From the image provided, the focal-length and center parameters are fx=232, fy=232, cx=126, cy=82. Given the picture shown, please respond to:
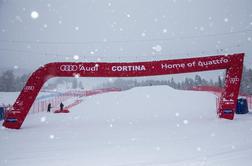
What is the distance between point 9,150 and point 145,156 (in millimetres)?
4600

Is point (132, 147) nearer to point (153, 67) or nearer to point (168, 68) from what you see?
point (153, 67)

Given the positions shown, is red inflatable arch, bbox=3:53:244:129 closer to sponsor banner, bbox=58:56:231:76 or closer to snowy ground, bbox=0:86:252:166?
sponsor banner, bbox=58:56:231:76

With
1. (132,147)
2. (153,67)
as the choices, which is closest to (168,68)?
(153,67)

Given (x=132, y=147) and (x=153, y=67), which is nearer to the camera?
(x=132, y=147)

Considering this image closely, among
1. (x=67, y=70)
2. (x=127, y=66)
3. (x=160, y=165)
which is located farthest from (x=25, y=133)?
(x=160, y=165)

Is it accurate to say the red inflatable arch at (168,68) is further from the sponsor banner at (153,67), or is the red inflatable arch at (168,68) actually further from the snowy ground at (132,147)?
the snowy ground at (132,147)

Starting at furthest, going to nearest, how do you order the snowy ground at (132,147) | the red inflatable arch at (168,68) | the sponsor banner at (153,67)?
the sponsor banner at (153,67) < the red inflatable arch at (168,68) < the snowy ground at (132,147)

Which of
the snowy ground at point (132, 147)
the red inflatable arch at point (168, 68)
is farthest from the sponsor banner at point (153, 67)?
the snowy ground at point (132, 147)

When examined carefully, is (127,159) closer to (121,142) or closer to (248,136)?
(121,142)

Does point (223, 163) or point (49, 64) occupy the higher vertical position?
point (49, 64)

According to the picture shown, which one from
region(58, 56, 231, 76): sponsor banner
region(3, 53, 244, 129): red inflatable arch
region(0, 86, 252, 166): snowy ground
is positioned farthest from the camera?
region(58, 56, 231, 76): sponsor banner

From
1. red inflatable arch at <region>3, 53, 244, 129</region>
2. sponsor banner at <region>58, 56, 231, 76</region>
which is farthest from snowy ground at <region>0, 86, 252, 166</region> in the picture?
sponsor banner at <region>58, 56, 231, 76</region>

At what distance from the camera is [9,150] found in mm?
7820

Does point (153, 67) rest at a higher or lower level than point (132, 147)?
higher
